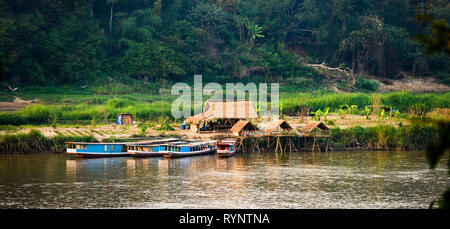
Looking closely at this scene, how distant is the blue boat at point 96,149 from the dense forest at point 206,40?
57.2 ft

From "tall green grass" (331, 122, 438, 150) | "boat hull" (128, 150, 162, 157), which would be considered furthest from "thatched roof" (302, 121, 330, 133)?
"boat hull" (128, 150, 162, 157)

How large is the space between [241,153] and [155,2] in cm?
2877

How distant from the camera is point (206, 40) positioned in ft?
180

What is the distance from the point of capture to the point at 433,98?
3994 cm

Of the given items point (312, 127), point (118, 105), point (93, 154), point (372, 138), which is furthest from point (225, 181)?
point (118, 105)

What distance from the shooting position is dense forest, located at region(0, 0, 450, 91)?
150ft

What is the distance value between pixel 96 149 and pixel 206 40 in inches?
1092

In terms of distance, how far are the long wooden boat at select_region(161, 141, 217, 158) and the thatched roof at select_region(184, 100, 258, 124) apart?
8.00ft

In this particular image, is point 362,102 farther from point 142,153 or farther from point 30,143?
point 30,143

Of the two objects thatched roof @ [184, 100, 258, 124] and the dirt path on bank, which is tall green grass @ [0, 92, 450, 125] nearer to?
the dirt path on bank

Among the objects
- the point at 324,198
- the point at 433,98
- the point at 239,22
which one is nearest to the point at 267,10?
the point at 239,22

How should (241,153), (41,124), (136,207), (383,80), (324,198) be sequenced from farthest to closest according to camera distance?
(383,80)
(41,124)
(241,153)
(324,198)
(136,207)

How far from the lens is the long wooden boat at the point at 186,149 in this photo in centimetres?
2936
